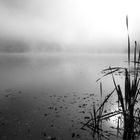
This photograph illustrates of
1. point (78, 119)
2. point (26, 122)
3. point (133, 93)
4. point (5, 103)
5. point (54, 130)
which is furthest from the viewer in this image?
point (5, 103)

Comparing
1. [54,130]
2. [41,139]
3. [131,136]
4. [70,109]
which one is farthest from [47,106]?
[131,136]

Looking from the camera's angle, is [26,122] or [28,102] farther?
[28,102]

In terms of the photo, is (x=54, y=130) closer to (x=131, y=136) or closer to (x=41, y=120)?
(x=41, y=120)

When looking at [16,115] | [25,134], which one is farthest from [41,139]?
[16,115]

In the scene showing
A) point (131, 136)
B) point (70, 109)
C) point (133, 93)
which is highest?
point (133, 93)

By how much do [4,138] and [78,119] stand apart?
21.0ft

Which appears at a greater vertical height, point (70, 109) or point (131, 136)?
point (131, 136)

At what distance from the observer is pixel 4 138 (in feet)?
32.3

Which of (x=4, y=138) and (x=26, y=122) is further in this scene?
(x=26, y=122)

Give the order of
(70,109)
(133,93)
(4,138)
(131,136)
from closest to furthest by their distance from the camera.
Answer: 1. (133,93)
2. (131,136)
3. (4,138)
4. (70,109)

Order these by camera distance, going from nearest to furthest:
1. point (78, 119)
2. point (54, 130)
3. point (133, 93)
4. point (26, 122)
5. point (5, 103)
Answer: point (133, 93) → point (54, 130) → point (26, 122) → point (78, 119) → point (5, 103)

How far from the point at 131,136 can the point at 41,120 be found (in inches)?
389

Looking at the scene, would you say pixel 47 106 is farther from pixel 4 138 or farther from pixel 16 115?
pixel 4 138

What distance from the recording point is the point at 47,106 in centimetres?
1681
